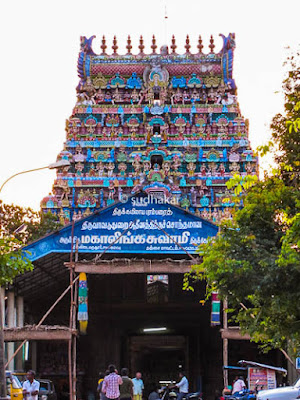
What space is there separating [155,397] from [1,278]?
776 centimetres

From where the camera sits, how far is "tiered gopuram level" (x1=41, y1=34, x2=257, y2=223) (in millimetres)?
54438

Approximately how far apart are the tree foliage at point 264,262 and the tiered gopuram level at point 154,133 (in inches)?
1270

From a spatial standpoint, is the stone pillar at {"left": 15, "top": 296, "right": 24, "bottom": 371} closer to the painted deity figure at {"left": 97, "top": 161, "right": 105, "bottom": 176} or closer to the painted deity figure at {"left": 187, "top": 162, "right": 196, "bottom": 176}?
the painted deity figure at {"left": 97, "top": 161, "right": 105, "bottom": 176}

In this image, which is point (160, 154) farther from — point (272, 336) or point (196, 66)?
point (272, 336)

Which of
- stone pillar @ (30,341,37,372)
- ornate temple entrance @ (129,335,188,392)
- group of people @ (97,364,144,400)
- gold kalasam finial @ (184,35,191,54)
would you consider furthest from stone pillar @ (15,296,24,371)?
gold kalasam finial @ (184,35,191,54)

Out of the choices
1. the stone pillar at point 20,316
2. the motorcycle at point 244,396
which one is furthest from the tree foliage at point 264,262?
the stone pillar at point 20,316

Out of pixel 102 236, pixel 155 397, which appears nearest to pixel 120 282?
pixel 102 236

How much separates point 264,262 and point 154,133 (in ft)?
130

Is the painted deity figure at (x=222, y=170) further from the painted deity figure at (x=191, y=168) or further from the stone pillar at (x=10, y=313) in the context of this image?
the stone pillar at (x=10, y=313)

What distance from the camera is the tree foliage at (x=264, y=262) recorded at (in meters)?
18.2

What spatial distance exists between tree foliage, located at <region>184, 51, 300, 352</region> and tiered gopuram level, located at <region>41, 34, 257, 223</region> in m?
32.3

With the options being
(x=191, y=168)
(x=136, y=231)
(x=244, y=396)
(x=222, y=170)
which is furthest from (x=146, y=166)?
(x=244, y=396)

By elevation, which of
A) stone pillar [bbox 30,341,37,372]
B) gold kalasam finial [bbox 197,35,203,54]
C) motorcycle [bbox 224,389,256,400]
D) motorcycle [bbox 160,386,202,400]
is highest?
gold kalasam finial [bbox 197,35,203,54]

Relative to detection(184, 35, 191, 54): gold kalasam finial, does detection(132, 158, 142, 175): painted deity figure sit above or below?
below
